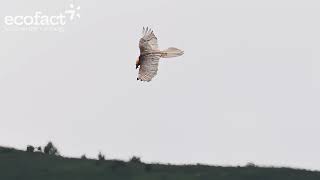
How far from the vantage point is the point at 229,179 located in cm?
7656

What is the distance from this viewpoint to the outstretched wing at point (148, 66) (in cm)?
1390

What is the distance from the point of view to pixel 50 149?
87500mm

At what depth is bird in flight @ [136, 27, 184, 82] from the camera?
1408 cm

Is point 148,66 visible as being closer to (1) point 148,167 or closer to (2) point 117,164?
(1) point 148,167

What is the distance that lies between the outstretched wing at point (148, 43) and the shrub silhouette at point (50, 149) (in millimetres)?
71657

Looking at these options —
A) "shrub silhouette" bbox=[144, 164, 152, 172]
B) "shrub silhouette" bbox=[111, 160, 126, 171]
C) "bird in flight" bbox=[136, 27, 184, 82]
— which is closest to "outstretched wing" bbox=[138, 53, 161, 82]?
"bird in flight" bbox=[136, 27, 184, 82]

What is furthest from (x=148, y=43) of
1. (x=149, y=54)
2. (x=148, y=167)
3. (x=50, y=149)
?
(x=50, y=149)

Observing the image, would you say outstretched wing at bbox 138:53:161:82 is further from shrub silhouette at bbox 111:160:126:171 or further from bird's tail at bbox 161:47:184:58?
shrub silhouette at bbox 111:160:126:171

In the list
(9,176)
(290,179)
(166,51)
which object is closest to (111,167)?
(9,176)

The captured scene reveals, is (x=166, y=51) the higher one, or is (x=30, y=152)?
(x=30, y=152)

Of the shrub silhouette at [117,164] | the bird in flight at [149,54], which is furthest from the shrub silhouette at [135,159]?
the bird in flight at [149,54]

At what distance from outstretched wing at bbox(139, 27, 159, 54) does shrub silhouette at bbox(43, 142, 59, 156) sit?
2821 inches

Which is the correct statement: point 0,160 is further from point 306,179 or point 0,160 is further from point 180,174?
point 306,179

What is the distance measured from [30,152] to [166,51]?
2791 inches
